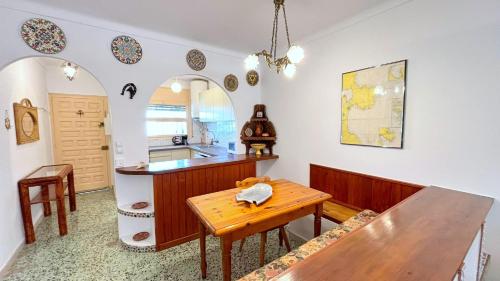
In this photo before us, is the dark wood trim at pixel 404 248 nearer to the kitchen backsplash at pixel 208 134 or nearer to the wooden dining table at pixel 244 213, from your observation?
the wooden dining table at pixel 244 213

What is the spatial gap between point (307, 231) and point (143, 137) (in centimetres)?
236

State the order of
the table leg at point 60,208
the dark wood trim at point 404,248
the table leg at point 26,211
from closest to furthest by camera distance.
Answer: the dark wood trim at point 404,248
the table leg at point 26,211
the table leg at point 60,208

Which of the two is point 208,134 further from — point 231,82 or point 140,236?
point 140,236

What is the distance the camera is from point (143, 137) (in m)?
2.65

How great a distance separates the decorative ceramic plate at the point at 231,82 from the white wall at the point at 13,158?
8.12 ft

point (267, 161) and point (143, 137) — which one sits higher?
point (143, 137)

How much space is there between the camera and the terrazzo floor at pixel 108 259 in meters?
2.04

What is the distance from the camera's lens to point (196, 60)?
9.71 ft

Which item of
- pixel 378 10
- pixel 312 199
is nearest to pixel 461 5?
pixel 378 10

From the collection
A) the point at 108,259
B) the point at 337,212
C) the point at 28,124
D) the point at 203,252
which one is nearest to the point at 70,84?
the point at 28,124

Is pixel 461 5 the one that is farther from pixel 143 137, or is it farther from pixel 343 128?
pixel 143 137

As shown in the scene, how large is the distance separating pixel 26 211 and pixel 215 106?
126 inches

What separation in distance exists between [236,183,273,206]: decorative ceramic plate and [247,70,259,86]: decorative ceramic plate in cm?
198

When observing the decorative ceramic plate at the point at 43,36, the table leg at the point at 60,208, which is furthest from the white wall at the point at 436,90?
the table leg at the point at 60,208
